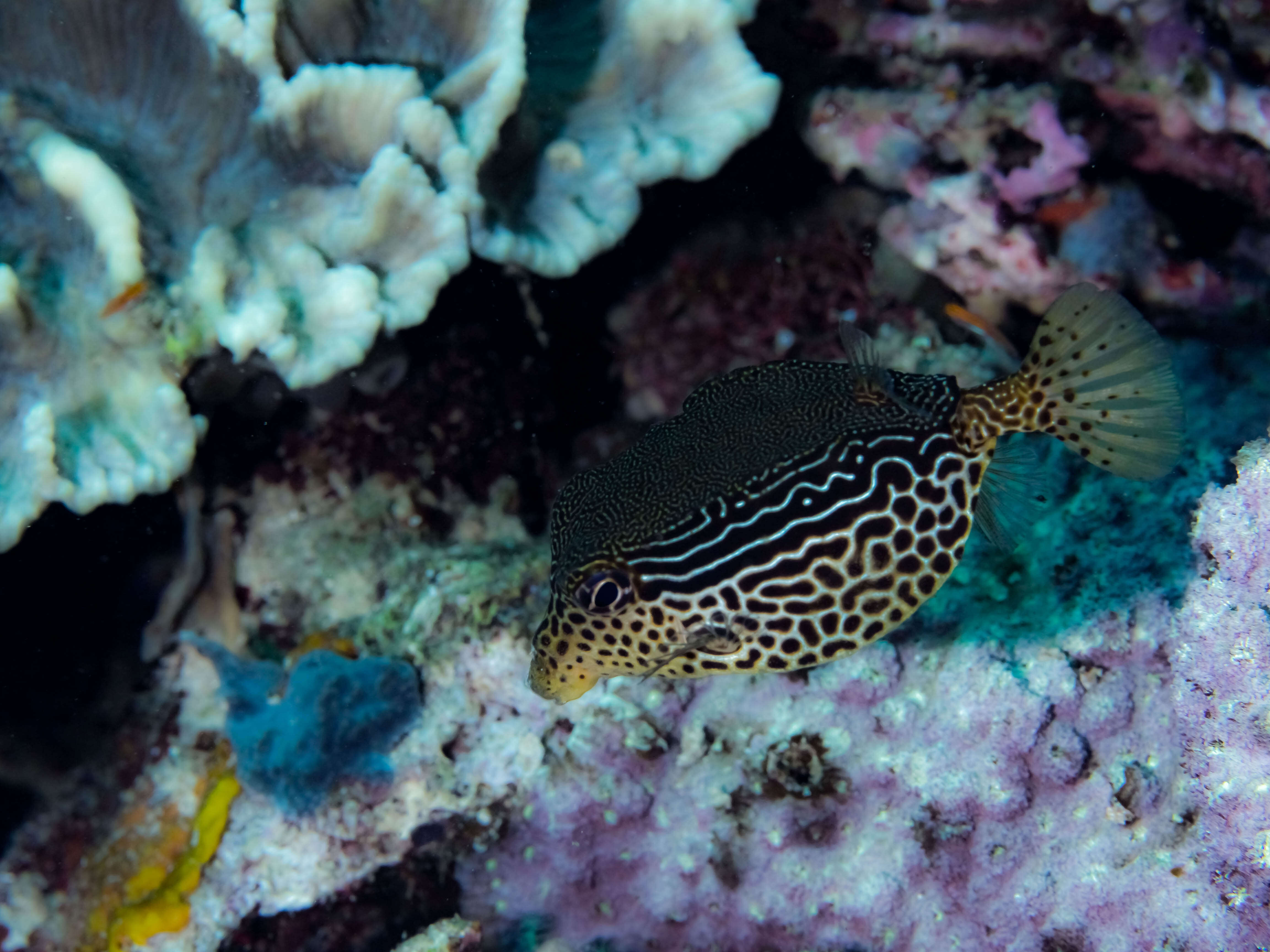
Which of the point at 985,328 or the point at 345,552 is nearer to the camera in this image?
the point at 985,328

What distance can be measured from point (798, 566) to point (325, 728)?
80.9 inches

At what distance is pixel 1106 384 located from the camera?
2625 millimetres

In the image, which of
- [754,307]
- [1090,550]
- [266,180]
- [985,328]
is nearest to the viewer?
[1090,550]

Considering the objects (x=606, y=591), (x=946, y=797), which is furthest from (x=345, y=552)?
(x=946, y=797)

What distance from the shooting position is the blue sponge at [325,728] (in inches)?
134

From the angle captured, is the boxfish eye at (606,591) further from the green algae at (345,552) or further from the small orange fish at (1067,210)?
the small orange fish at (1067,210)

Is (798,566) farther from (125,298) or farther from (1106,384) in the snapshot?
(125,298)

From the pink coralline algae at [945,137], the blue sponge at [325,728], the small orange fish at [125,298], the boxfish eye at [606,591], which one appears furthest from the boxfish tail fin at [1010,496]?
the small orange fish at [125,298]

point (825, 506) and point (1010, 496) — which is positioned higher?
point (825, 506)

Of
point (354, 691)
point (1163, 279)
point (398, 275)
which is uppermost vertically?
point (398, 275)

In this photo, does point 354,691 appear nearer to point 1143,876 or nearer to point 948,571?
point 948,571

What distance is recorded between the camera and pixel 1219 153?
11.7 feet

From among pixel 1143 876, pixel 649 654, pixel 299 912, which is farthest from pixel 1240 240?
pixel 299 912

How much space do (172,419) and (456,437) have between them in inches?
56.9
